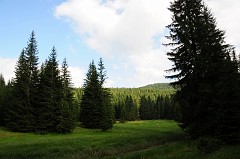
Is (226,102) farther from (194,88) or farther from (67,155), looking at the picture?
(67,155)

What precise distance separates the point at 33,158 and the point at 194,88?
16.0 meters

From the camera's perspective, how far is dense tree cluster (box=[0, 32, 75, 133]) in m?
56.7

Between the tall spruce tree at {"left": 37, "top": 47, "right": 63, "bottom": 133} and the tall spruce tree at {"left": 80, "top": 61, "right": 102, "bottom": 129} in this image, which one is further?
the tall spruce tree at {"left": 80, "top": 61, "right": 102, "bottom": 129}

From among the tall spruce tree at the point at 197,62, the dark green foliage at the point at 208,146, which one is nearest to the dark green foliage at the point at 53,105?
the tall spruce tree at the point at 197,62

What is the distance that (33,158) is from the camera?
85.4ft

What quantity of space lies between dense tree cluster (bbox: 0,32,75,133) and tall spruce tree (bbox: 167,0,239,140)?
32.6 meters

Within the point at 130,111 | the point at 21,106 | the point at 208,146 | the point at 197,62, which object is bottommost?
the point at 208,146

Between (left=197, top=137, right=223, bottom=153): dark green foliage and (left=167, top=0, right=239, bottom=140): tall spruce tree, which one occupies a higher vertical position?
(left=167, top=0, right=239, bottom=140): tall spruce tree

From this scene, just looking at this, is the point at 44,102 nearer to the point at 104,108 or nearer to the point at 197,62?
the point at 104,108

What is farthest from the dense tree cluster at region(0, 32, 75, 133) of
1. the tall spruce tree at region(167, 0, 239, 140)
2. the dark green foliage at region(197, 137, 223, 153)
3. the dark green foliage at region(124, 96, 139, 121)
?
the dark green foliage at region(124, 96, 139, 121)

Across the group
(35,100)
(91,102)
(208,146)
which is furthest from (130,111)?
(208,146)

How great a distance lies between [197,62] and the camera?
27812mm

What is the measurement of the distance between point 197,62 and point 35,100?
41015 mm

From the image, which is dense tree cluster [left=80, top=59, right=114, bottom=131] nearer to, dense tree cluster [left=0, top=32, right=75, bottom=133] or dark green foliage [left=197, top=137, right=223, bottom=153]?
dense tree cluster [left=0, top=32, right=75, bottom=133]
